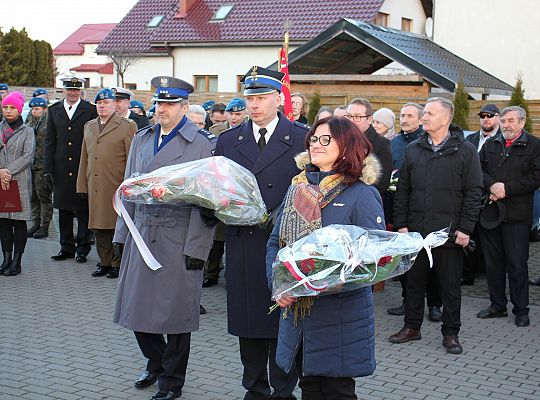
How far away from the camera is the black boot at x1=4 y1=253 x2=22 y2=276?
31.7ft

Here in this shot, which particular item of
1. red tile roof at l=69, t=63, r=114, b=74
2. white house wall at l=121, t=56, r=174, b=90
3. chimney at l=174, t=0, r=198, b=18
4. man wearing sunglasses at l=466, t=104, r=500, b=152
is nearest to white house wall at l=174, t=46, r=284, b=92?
white house wall at l=121, t=56, r=174, b=90

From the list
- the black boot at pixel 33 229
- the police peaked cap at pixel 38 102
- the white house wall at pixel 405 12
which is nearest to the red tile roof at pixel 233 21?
the white house wall at pixel 405 12

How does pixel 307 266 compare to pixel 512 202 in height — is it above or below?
above

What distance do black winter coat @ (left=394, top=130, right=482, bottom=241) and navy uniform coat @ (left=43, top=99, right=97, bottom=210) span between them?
4.79 meters

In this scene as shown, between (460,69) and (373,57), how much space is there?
223 centimetres

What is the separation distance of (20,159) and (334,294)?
21.0 feet

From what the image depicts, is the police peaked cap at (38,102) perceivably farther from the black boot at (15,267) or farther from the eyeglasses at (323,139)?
the eyeglasses at (323,139)

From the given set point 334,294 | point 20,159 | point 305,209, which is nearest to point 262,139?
point 305,209

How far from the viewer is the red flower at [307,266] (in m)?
3.87

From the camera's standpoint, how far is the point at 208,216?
5.20 metres

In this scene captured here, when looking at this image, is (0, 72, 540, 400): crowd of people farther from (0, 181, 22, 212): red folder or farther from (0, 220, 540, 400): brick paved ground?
(0, 220, 540, 400): brick paved ground

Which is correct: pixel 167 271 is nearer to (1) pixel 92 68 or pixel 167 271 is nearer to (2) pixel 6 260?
(2) pixel 6 260

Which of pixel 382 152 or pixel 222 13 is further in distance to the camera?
pixel 222 13

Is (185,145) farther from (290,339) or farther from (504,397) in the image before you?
(504,397)
